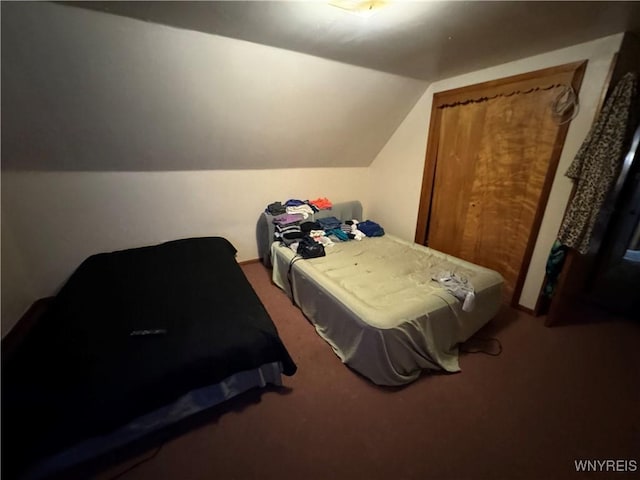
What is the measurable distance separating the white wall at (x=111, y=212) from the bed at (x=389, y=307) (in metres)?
1.06

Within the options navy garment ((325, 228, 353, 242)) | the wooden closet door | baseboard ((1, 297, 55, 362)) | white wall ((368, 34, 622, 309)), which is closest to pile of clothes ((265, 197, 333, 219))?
navy garment ((325, 228, 353, 242))

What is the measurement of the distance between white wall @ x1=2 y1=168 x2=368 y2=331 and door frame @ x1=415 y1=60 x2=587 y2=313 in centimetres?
154

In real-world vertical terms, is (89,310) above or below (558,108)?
below

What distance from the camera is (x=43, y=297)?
251 centimetres

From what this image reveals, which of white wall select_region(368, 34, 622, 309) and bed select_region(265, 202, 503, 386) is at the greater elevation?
white wall select_region(368, 34, 622, 309)

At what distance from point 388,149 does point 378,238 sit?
134 cm

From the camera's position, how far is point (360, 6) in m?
1.44

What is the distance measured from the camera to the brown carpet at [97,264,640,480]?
4.19 feet

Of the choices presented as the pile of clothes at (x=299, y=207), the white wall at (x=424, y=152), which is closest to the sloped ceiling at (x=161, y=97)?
the white wall at (x=424, y=152)

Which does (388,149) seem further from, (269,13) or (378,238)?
(269,13)

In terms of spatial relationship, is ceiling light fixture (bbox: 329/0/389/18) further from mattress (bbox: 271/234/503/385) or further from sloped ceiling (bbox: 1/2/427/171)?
mattress (bbox: 271/234/503/385)

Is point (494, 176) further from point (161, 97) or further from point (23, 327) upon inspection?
point (23, 327)

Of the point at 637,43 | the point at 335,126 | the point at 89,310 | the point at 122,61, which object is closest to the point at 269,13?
the point at 122,61

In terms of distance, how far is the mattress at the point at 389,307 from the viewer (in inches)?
64.6
